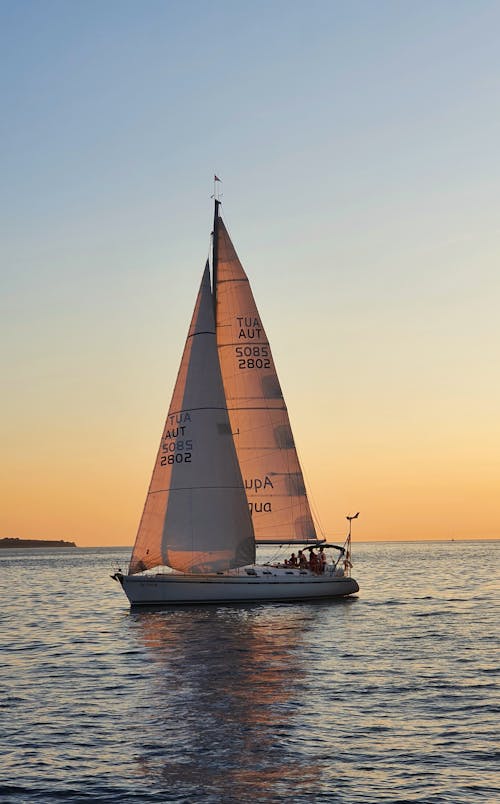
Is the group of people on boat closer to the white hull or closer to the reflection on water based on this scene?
the white hull

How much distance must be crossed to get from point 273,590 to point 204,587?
3.85m

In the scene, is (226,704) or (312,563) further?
(312,563)

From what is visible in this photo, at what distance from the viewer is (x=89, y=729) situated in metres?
20.0

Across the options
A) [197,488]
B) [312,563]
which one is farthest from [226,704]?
[312,563]

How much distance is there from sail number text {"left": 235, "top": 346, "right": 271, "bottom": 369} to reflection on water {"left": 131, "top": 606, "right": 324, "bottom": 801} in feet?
49.9

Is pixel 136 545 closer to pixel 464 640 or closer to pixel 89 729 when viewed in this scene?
pixel 464 640

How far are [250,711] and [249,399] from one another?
3042cm

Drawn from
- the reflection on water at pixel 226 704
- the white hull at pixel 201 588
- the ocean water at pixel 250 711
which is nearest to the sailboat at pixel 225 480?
the white hull at pixel 201 588

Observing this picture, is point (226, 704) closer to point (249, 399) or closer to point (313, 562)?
point (313, 562)

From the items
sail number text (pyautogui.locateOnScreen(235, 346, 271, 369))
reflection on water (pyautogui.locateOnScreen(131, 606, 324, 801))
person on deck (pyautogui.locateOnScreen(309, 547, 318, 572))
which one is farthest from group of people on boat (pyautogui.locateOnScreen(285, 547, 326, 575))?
sail number text (pyautogui.locateOnScreen(235, 346, 271, 369))

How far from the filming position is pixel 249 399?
167 ft

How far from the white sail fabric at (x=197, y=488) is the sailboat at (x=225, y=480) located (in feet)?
0.17

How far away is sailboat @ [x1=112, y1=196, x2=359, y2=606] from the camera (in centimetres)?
4425

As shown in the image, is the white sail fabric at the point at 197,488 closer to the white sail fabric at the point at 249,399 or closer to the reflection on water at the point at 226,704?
the reflection on water at the point at 226,704
